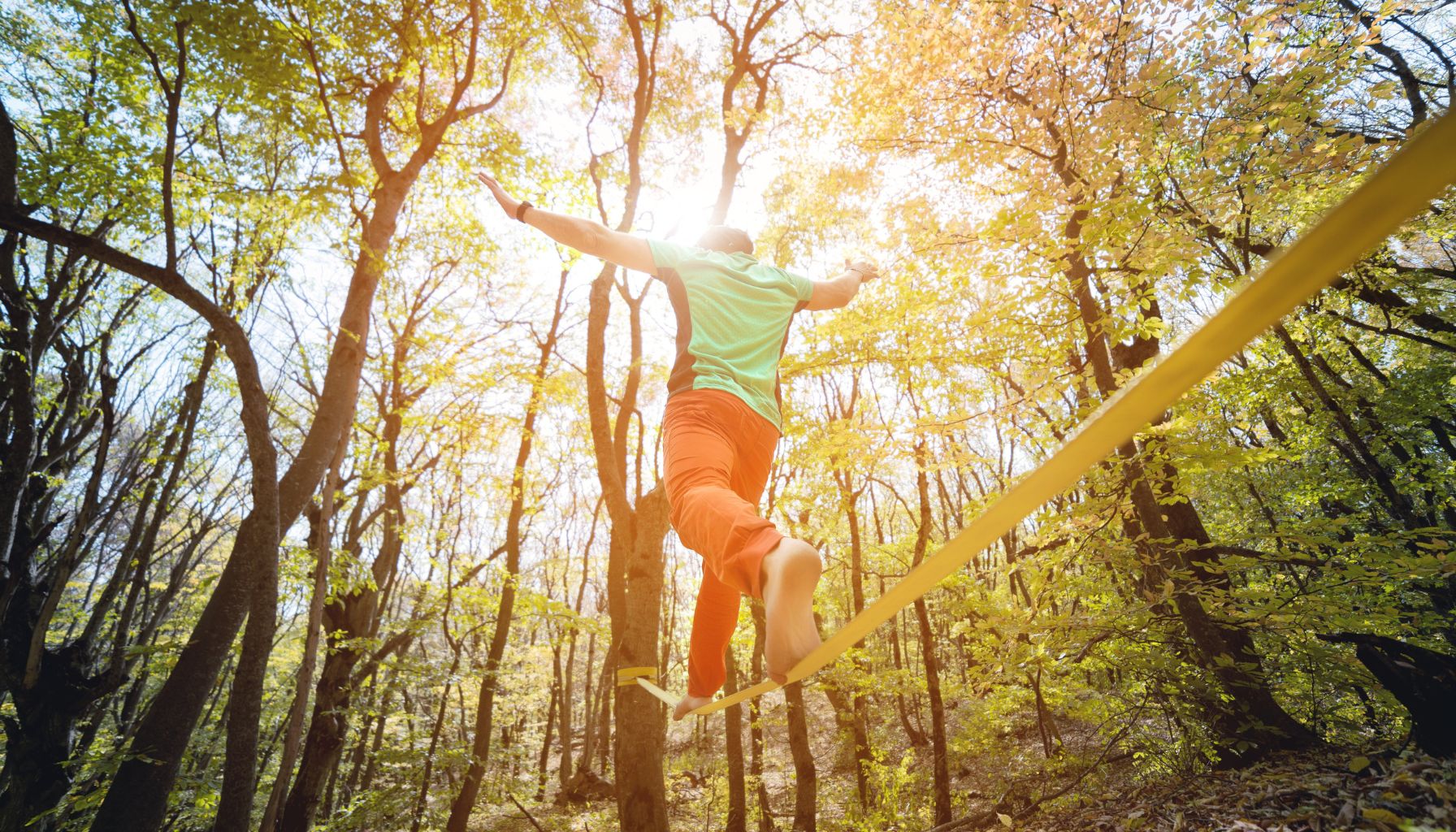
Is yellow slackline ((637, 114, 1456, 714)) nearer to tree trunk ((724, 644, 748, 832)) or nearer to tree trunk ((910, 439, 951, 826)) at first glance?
tree trunk ((910, 439, 951, 826))

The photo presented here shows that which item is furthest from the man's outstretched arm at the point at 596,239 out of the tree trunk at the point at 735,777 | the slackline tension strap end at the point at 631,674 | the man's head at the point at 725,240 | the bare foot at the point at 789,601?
the tree trunk at the point at 735,777

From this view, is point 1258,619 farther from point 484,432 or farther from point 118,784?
point 484,432

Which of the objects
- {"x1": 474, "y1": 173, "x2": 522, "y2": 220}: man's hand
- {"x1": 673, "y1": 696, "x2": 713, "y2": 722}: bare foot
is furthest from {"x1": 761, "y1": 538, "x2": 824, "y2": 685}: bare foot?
{"x1": 474, "y1": 173, "x2": 522, "y2": 220}: man's hand

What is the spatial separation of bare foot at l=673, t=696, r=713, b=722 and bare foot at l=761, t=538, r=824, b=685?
1015 millimetres

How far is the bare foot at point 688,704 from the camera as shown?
91.0 inches

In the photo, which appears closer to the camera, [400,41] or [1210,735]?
[1210,735]

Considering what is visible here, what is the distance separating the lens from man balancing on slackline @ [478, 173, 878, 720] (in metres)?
1.49

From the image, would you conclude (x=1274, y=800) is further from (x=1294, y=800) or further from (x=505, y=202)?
(x=505, y=202)

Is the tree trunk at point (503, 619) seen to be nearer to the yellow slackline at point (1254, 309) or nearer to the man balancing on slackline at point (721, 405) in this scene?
the man balancing on slackline at point (721, 405)

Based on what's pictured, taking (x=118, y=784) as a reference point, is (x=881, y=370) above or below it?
above

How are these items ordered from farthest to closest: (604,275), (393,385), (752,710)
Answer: (752,710) < (393,385) < (604,275)

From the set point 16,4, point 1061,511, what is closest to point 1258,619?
point 1061,511

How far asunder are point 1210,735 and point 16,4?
13.1 m

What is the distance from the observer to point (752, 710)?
10.5 metres
